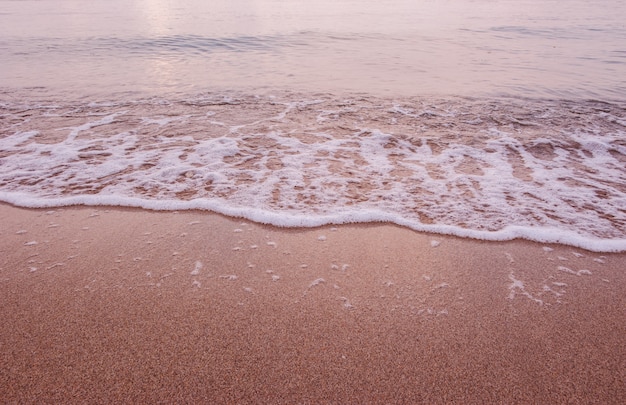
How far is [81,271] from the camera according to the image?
2285 mm

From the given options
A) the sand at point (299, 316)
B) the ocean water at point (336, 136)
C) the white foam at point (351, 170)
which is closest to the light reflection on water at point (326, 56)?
the ocean water at point (336, 136)

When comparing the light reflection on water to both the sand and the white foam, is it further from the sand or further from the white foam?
the sand

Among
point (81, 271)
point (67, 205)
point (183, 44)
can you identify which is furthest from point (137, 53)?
point (81, 271)

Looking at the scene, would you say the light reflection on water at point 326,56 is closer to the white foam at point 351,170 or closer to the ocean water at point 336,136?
the ocean water at point 336,136

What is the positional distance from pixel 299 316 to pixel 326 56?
9.78m

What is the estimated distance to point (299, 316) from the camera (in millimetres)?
1966

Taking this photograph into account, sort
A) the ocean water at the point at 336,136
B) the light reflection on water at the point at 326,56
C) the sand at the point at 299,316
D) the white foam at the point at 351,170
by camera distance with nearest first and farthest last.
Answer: the sand at the point at 299,316, the white foam at the point at 351,170, the ocean water at the point at 336,136, the light reflection on water at the point at 326,56

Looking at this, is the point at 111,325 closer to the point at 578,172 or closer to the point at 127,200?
the point at 127,200

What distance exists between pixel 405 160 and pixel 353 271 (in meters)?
2.08

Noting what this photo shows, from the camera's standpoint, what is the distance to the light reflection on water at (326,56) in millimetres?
7457

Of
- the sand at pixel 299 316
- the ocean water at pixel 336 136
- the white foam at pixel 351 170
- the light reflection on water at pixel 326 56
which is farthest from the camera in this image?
the light reflection on water at pixel 326 56

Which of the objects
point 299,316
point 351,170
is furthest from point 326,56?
point 299,316

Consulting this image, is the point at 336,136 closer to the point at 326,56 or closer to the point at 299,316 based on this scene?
the point at 299,316

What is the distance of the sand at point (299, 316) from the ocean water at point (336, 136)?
0.36m
